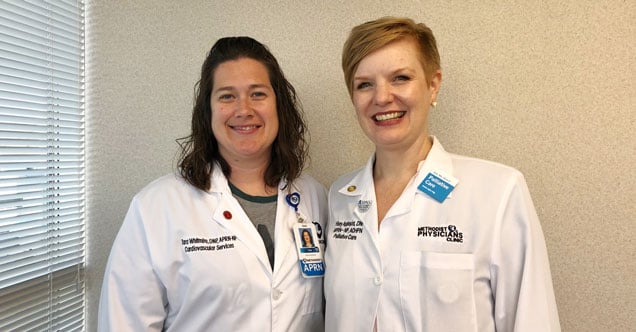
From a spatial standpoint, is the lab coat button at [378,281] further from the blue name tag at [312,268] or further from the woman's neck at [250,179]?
the woman's neck at [250,179]

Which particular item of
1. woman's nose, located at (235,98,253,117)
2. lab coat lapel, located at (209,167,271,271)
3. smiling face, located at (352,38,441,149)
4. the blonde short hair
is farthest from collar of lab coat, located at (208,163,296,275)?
the blonde short hair

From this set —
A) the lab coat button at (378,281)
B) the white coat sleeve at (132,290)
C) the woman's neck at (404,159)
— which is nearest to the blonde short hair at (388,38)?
the woman's neck at (404,159)

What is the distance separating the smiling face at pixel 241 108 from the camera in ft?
5.25

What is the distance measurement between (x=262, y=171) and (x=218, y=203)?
0.83 ft

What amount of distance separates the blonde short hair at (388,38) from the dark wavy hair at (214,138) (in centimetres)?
38

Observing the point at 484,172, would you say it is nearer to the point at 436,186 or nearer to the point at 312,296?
the point at 436,186

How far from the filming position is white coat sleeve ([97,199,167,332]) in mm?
1481

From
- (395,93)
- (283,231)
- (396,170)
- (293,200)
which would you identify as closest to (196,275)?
(283,231)

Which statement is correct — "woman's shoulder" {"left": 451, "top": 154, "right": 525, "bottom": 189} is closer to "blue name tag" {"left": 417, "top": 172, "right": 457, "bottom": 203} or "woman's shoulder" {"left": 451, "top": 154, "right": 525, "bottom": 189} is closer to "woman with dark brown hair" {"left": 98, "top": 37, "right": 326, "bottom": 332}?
"blue name tag" {"left": 417, "top": 172, "right": 457, "bottom": 203}

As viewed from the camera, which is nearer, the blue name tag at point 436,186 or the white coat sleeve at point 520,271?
the white coat sleeve at point 520,271

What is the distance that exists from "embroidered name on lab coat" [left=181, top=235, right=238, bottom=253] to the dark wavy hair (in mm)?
214

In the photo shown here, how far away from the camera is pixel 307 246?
1604 mm

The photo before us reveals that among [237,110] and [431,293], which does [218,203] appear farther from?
[431,293]

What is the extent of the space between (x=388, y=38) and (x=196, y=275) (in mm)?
1049
